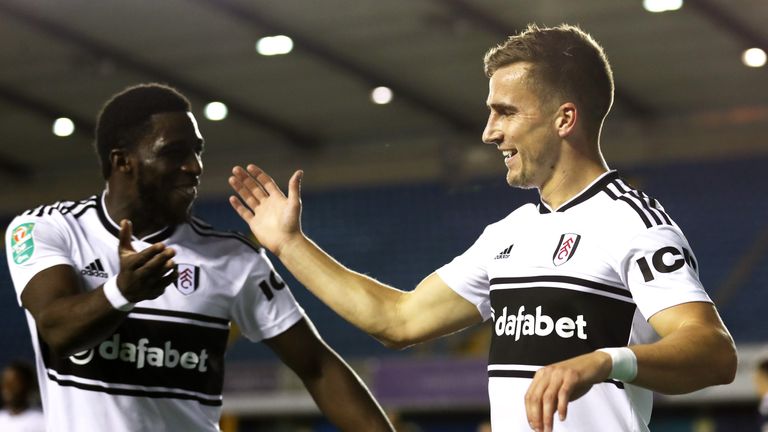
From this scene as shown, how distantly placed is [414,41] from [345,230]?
4469mm

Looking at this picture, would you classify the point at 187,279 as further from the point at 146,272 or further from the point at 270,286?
the point at 146,272

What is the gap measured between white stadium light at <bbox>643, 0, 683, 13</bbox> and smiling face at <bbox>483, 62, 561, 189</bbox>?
10139 mm

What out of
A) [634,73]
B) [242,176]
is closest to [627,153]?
[634,73]

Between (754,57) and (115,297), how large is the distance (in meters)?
12.6

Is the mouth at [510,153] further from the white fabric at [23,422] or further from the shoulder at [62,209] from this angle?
the white fabric at [23,422]

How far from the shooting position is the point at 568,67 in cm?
309

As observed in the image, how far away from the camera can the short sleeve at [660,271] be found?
107 inches

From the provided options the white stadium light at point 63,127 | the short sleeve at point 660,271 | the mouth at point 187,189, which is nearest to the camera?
the short sleeve at point 660,271

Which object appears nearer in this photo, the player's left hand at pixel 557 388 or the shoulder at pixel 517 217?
the player's left hand at pixel 557 388

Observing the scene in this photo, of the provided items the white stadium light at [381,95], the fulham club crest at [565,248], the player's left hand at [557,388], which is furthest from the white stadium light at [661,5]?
the player's left hand at [557,388]

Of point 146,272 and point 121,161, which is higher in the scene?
point 121,161

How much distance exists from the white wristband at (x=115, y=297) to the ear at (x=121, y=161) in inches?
26.2

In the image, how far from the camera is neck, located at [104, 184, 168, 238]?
387cm

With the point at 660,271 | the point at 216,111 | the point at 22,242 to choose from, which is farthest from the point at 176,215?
the point at 216,111
